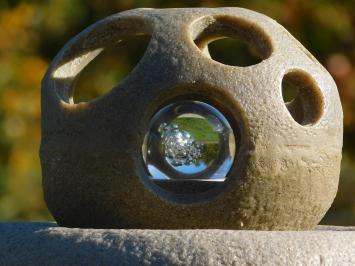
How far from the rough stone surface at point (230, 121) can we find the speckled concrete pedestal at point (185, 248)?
23 centimetres

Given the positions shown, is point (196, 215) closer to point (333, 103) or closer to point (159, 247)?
point (159, 247)

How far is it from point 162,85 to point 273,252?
30.0 inches

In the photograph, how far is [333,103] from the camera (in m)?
4.18

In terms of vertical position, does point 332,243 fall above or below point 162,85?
below

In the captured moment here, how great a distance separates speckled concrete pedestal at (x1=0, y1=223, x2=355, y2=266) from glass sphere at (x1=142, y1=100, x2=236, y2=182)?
16.8 inches

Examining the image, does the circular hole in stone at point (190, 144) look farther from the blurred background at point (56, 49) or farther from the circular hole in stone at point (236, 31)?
the blurred background at point (56, 49)

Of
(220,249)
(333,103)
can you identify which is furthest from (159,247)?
(333,103)

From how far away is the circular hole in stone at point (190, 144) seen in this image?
13.3ft

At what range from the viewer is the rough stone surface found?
12.8 feet

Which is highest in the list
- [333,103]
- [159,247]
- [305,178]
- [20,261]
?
[333,103]

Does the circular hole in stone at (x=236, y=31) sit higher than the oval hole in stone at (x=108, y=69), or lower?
higher

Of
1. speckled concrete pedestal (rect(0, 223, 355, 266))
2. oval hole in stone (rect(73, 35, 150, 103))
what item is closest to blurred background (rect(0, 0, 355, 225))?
oval hole in stone (rect(73, 35, 150, 103))

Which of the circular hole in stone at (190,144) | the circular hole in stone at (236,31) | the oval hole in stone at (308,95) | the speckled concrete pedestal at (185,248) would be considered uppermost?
the circular hole in stone at (236,31)

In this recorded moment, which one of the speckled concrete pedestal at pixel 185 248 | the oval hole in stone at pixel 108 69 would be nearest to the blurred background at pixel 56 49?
the oval hole in stone at pixel 108 69
